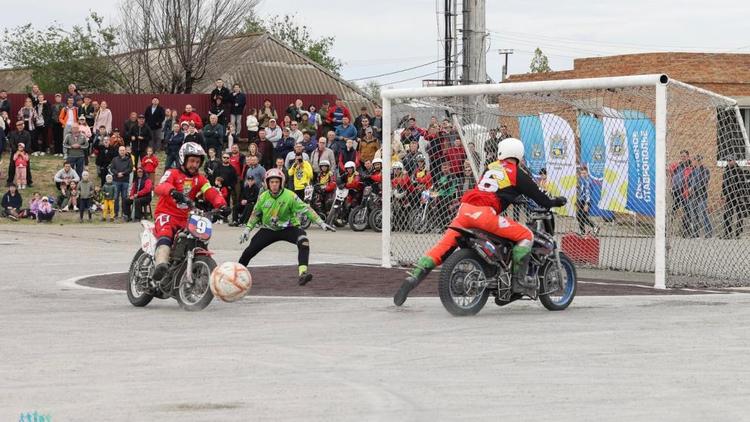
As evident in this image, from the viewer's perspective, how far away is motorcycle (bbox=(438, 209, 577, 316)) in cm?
1365

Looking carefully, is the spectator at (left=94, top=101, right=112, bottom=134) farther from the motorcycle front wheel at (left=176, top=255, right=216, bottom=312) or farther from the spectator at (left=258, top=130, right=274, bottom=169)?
the motorcycle front wheel at (left=176, top=255, right=216, bottom=312)

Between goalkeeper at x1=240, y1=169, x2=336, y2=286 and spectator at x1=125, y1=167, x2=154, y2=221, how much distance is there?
14.9 m

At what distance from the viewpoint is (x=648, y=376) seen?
9.79 meters

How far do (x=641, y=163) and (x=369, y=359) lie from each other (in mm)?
8475

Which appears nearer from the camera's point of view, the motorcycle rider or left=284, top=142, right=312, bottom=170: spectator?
the motorcycle rider

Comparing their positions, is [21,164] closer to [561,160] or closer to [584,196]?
[561,160]

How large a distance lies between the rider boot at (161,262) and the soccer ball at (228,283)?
616 mm

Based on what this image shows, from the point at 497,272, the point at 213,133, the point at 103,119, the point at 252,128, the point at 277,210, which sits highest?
the point at 103,119

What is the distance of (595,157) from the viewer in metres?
19.0

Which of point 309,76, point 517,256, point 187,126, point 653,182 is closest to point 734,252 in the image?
point 653,182

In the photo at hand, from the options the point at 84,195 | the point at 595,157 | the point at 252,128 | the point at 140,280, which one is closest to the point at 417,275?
the point at 140,280

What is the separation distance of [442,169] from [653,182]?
14.0ft

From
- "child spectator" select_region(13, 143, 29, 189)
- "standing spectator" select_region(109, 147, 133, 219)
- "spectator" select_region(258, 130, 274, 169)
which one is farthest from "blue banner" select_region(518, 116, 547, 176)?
"child spectator" select_region(13, 143, 29, 189)

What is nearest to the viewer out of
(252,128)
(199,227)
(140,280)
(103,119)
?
(199,227)
